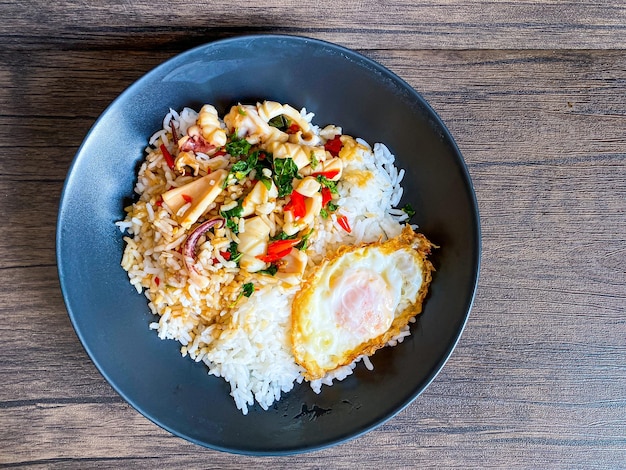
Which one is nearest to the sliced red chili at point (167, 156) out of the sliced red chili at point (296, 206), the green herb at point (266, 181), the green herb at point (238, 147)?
the green herb at point (238, 147)

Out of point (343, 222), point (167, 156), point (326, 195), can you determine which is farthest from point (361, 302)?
point (167, 156)

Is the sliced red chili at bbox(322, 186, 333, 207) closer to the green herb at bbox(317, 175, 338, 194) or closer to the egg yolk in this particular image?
the green herb at bbox(317, 175, 338, 194)

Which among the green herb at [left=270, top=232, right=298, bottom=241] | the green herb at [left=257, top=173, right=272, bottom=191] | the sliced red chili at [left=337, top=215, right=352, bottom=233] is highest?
the green herb at [left=257, top=173, right=272, bottom=191]

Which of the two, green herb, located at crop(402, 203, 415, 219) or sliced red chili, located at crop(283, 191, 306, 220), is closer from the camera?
sliced red chili, located at crop(283, 191, 306, 220)

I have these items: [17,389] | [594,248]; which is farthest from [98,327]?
[594,248]

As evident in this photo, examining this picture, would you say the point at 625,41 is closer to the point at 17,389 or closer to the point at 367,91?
the point at 367,91

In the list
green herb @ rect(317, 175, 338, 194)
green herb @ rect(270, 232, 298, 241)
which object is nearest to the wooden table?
green herb @ rect(317, 175, 338, 194)

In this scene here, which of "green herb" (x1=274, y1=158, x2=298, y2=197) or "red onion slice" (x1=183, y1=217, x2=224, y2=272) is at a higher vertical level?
"green herb" (x1=274, y1=158, x2=298, y2=197)

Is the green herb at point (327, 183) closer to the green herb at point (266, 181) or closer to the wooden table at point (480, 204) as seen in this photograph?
the green herb at point (266, 181)
